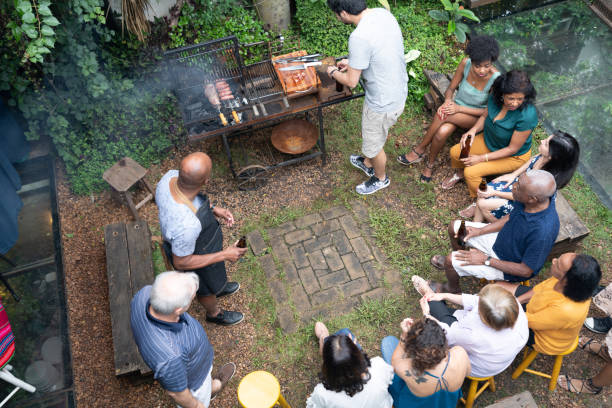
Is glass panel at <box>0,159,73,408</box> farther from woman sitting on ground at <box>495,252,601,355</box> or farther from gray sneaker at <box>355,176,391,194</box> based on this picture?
woman sitting on ground at <box>495,252,601,355</box>

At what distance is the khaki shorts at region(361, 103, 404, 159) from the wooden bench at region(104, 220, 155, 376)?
9.06 ft

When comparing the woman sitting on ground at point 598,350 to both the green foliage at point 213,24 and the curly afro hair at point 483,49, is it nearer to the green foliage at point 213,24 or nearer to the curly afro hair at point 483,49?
the curly afro hair at point 483,49

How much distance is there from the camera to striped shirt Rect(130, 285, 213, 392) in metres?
3.12

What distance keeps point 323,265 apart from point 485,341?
2114 millimetres

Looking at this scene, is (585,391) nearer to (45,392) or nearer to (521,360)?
(521,360)

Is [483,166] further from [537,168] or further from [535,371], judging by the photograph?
[535,371]

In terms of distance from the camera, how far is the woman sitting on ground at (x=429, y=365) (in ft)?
10.2

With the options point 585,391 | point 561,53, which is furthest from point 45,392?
point 561,53

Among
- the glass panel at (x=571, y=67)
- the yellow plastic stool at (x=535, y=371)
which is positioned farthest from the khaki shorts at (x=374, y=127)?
the yellow plastic stool at (x=535, y=371)

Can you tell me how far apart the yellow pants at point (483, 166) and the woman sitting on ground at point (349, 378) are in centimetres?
271

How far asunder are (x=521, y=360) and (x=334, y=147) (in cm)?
343

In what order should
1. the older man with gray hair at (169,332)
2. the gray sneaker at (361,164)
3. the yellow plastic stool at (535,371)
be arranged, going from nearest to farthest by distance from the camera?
the older man with gray hair at (169,332) < the yellow plastic stool at (535,371) < the gray sneaker at (361,164)

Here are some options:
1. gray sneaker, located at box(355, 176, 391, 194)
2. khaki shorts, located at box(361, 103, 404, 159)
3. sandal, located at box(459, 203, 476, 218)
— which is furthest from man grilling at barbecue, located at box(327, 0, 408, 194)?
sandal, located at box(459, 203, 476, 218)

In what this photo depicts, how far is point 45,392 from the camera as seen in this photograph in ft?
14.5
